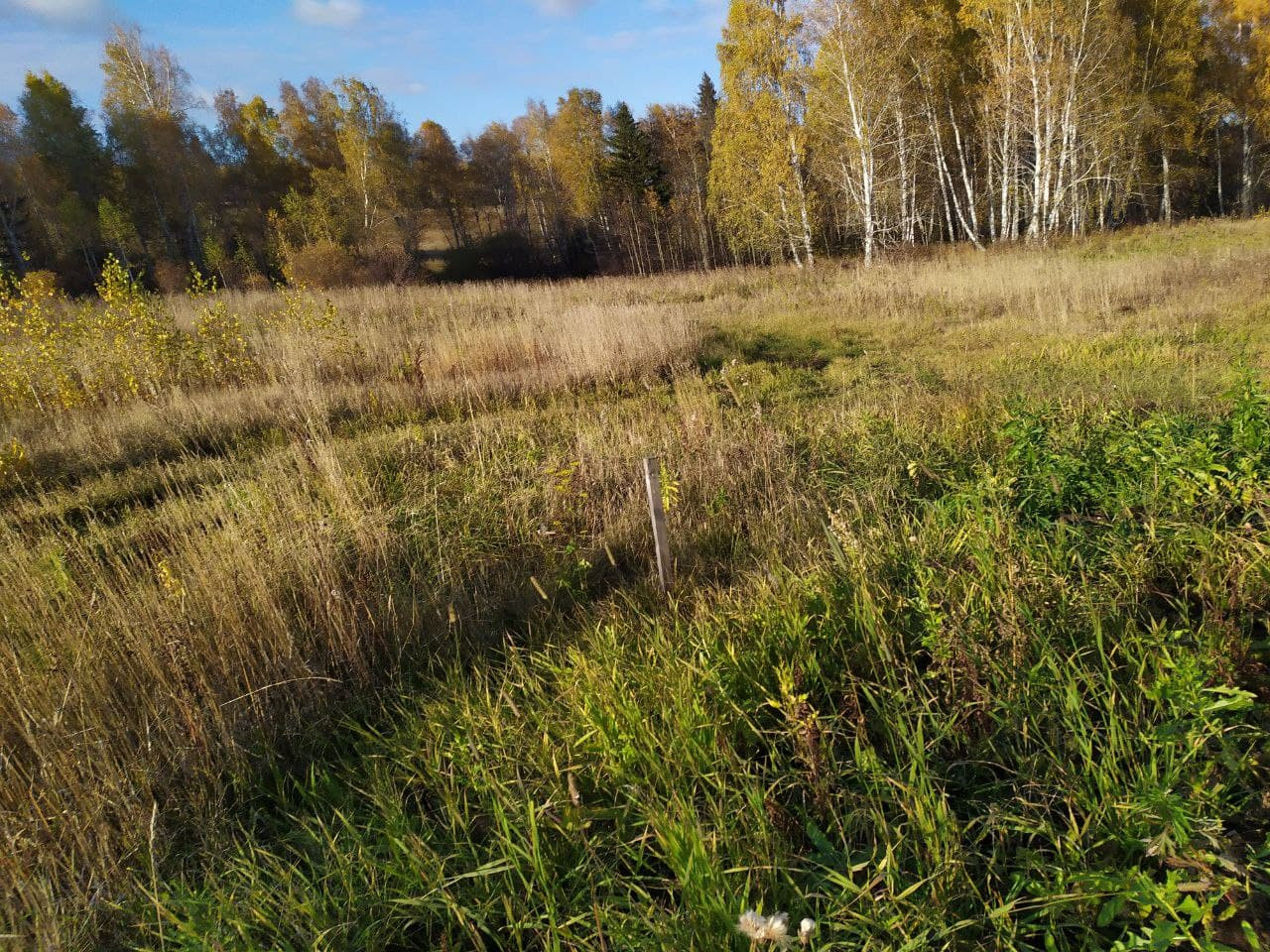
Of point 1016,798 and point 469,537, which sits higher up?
point 469,537

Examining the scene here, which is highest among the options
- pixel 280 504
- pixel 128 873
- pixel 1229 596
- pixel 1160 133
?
pixel 1160 133

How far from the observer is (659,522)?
2910 mm

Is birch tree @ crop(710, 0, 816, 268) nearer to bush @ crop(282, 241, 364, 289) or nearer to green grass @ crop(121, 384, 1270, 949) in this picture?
bush @ crop(282, 241, 364, 289)

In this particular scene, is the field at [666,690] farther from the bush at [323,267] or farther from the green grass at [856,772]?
the bush at [323,267]

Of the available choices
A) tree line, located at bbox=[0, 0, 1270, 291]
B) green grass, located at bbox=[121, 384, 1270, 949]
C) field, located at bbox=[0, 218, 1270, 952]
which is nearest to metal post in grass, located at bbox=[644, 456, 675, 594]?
field, located at bbox=[0, 218, 1270, 952]

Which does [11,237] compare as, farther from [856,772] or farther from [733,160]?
[856,772]

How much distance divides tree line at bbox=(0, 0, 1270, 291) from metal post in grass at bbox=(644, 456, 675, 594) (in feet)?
55.5

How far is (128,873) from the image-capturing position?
1.95m

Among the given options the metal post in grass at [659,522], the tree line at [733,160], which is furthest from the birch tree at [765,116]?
the metal post in grass at [659,522]

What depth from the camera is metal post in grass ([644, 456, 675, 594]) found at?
2.83 m

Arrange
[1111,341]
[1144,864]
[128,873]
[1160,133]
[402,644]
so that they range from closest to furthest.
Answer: [1144,864], [128,873], [402,644], [1111,341], [1160,133]

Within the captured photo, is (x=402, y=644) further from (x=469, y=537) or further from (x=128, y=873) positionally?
(x=128, y=873)

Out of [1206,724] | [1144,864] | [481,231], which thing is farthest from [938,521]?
[481,231]

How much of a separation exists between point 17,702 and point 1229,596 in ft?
14.6
